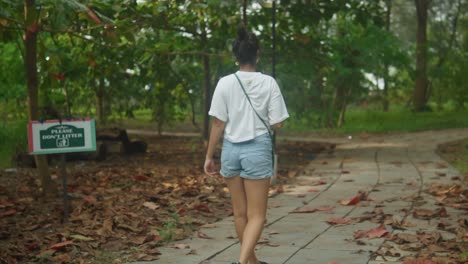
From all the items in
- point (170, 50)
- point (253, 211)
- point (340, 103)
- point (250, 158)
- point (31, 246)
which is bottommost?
point (31, 246)

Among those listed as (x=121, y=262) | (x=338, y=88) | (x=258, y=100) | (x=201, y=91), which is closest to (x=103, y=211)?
(x=121, y=262)

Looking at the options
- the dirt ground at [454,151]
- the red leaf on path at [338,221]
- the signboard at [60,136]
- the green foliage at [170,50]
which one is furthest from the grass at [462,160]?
the signboard at [60,136]

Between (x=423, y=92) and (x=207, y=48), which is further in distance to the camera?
(x=423, y=92)

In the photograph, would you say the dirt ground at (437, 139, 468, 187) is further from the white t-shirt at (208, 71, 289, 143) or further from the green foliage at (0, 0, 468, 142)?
the white t-shirt at (208, 71, 289, 143)

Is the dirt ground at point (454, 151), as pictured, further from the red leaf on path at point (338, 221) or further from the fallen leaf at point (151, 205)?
the fallen leaf at point (151, 205)

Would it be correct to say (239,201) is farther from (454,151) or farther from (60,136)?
(454,151)

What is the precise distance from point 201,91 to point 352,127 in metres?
6.06

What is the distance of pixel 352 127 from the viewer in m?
24.5

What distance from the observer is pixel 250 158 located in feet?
17.7

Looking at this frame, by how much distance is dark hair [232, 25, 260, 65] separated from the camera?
5.50 metres

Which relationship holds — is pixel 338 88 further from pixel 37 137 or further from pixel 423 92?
pixel 37 137

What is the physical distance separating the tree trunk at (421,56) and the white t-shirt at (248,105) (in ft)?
72.9

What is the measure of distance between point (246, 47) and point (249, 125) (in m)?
0.57

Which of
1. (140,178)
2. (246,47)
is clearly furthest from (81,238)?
(140,178)
